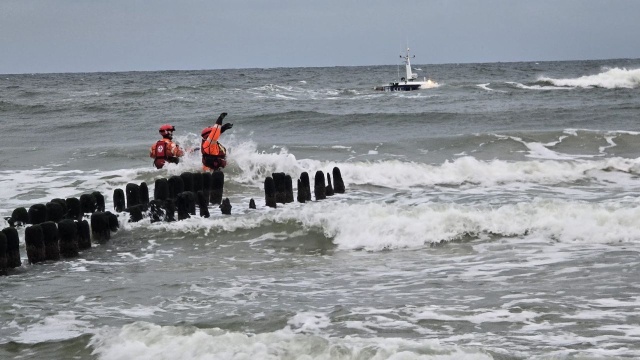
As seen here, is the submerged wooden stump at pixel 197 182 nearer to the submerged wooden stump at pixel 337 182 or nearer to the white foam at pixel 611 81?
the submerged wooden stump at pixel 337 182

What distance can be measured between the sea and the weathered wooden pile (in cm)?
20

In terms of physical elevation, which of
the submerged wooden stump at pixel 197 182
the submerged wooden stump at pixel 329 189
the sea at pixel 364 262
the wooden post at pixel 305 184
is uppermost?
the submerged wooden stump at pixel 197 182

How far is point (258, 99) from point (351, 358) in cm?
4402

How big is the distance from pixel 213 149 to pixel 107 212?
11.5 feet

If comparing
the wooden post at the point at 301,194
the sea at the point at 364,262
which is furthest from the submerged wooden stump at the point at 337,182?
the wooden post at the point at 301,194

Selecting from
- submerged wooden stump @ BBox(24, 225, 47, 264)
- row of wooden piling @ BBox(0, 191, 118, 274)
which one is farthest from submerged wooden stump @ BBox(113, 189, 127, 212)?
submerged wooden stump @ BBox(24, 225, 47, 264)

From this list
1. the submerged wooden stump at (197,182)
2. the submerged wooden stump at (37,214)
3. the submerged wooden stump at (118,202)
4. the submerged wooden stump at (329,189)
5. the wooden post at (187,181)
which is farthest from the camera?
the submerged wooden stump at (329,189)

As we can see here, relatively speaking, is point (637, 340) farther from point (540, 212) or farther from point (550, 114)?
point (550, 114)

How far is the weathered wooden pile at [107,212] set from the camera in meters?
12.1

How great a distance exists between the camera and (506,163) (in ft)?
69.3

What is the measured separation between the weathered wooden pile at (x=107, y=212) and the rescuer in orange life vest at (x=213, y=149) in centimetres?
79

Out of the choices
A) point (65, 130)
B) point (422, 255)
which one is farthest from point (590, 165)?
point (65, 130)

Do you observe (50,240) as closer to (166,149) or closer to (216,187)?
(216,187)

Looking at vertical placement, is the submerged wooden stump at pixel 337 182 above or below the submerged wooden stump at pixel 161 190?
below
